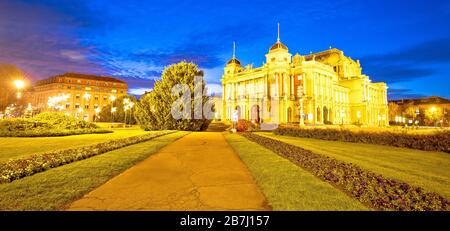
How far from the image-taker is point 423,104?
10819 centimetres

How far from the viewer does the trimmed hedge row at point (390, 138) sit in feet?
57.4

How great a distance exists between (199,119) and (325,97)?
5264 centimetres

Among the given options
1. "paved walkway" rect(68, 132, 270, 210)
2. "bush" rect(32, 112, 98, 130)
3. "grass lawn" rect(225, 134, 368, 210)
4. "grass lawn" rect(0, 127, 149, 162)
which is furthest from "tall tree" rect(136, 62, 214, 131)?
"grass lawn" rect(225, 134, 368, 210)

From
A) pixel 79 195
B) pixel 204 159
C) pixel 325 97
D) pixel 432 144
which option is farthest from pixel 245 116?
pixel 79 195

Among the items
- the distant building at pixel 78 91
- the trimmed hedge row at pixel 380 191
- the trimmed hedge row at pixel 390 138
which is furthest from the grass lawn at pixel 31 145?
the distant building at pixel 78 91

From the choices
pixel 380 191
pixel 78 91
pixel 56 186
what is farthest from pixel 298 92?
pixel 78 91

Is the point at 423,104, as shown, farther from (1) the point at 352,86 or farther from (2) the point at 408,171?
(2) the point at 408,171

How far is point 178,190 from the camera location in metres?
7.03

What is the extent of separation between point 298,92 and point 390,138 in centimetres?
5182

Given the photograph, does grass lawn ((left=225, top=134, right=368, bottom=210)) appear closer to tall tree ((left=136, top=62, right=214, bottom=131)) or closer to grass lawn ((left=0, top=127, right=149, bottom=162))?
grass lawn ((left=0, top=127, right=149, bottom=162))

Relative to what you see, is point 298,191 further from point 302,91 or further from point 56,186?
point 302,91

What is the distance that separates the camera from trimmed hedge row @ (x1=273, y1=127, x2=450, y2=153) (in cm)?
1748

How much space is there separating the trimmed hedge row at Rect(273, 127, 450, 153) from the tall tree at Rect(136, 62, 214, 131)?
1661 cm

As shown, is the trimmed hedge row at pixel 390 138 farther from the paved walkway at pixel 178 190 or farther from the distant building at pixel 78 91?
the distant building at pixel 78 91
